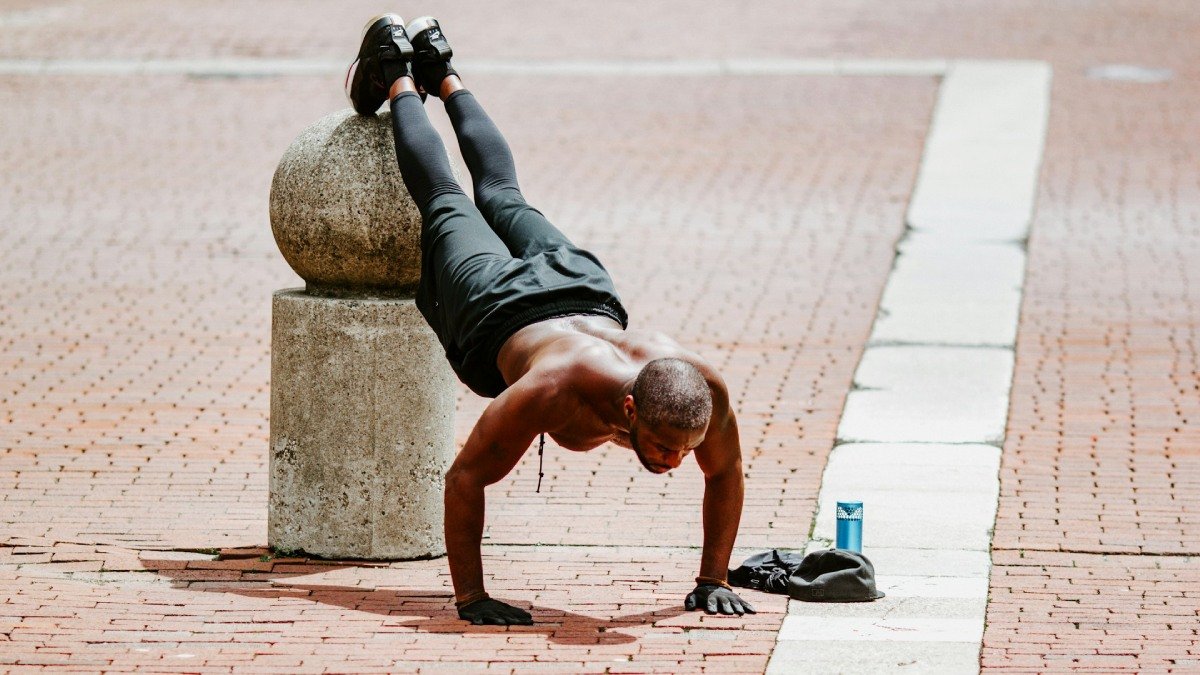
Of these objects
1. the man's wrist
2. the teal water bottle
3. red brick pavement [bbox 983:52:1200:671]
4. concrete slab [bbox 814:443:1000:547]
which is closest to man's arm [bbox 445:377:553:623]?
the man's wrist

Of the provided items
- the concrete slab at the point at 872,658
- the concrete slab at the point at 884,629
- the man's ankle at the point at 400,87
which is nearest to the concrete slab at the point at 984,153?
the man's ankle at the point at 400,87

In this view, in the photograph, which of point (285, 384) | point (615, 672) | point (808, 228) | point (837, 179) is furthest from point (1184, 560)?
point (837, 179)

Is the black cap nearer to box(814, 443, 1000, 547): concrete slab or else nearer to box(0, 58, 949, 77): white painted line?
box(814, 443, 1000, 547): concrete slab

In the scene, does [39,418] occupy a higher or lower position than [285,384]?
lower

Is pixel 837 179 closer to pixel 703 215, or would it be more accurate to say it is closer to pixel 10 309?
pixel 703 215

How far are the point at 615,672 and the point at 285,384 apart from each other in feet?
6.48

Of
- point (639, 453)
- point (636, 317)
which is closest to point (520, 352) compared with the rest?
point (639, 453)

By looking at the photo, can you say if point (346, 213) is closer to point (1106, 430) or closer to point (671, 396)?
point (671, 396)

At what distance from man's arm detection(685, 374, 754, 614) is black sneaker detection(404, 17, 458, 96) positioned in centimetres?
215

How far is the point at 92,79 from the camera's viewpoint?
19984 mm

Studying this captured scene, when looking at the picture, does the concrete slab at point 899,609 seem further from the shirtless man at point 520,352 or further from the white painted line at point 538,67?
the white painted line at point 538,67

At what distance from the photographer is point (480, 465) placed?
582 cm

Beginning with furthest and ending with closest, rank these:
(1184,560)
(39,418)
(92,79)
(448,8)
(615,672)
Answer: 1. (448,8)
2. (92,79)
3. (39,418)
4. (1184,560)
5. (615,672)

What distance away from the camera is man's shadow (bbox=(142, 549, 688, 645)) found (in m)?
5.86
